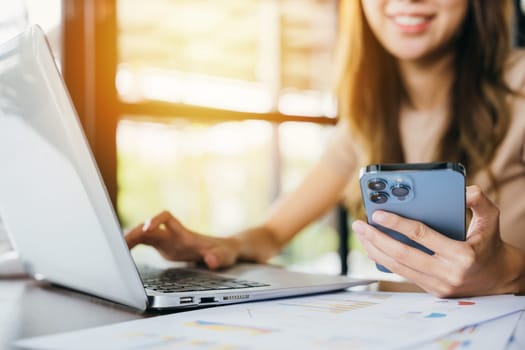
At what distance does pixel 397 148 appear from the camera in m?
1.38

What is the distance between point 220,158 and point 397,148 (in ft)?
3.39

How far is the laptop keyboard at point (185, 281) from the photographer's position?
2.26 feet

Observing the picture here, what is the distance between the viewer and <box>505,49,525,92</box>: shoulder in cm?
125

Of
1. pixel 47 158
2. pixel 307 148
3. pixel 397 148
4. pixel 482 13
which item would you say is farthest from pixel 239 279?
pixel 307 148

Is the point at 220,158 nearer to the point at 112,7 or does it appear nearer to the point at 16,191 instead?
the point at 112,7

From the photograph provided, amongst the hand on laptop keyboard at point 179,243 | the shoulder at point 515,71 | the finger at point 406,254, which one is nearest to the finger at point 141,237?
the hand on laptop keyboard at point 179,243

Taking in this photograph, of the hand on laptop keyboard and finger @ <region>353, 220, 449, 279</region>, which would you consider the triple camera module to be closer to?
finger @ <region>353, 220, 449, 279</region>

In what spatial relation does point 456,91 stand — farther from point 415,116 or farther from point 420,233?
point 420,233

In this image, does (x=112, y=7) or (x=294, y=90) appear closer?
(x=112, y=7)

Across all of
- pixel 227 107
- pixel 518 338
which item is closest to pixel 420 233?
pixel 518 338

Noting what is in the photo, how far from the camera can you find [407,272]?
711 millimetres

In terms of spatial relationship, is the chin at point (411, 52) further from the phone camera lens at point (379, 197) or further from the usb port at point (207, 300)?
the usb port at point (207, 300)

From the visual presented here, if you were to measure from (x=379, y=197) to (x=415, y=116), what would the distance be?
0.80 m

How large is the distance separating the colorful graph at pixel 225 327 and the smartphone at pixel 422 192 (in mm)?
225
